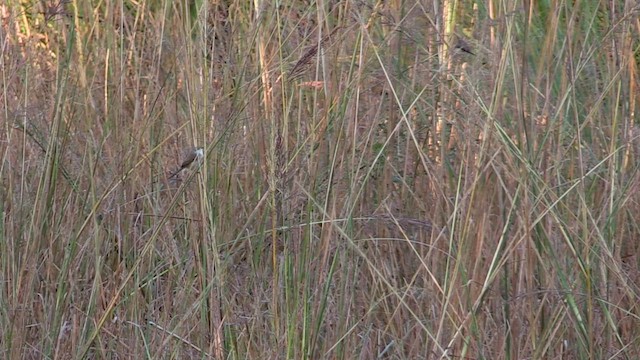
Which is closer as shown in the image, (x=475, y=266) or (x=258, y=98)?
(x=475, y=266)

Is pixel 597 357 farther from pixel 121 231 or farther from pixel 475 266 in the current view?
pixel 121 231

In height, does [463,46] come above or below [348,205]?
above

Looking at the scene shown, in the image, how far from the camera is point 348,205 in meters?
1.60

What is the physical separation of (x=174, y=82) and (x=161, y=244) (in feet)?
1.06

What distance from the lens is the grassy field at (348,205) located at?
5.08 feet

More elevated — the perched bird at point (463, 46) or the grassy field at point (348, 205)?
the perched bird at point (463, 46)

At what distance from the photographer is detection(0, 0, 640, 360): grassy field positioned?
5.08ft

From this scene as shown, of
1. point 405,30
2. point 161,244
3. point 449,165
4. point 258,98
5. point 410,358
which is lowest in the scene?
point 410,358

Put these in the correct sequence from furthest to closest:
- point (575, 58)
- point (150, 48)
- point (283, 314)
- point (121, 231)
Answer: point (150, 48)
point (575, 58)
point (121, 231)
point (283, 314)

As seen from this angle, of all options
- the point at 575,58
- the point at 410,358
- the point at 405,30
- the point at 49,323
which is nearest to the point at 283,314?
the point at 410,358

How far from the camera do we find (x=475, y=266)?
4.99 ft

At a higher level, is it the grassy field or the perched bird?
the perched bird

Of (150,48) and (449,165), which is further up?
(150,48)

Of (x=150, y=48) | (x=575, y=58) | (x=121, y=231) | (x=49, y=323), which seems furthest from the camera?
(x=150, y=48)
